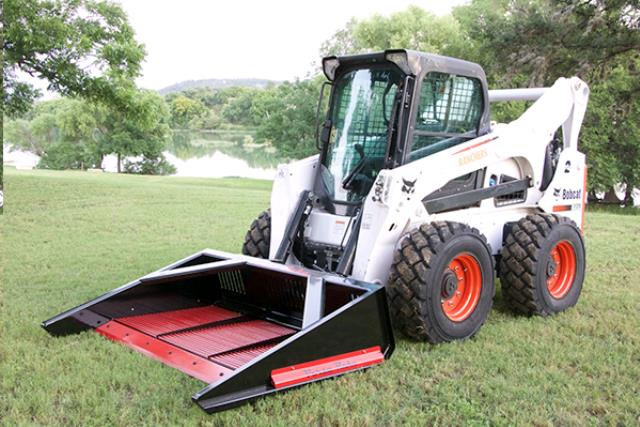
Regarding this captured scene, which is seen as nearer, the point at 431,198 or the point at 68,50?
the point at 431,198

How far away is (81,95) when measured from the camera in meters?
16.2

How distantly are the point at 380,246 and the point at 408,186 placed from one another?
1.49 ft

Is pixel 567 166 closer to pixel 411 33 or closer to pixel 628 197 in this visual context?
pixel 628 197

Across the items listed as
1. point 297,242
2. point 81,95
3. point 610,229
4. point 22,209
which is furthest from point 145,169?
point 297,242

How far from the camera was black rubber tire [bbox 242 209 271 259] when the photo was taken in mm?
5473

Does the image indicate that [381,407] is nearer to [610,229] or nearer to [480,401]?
[480,401]

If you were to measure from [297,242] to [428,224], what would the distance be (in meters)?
1.15

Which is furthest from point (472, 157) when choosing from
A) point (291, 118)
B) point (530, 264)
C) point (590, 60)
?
point (291, 118)

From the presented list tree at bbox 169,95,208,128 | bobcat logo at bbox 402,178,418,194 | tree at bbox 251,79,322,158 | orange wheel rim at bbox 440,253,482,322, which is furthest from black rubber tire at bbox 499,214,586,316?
tree at bbox 169,95,208,128

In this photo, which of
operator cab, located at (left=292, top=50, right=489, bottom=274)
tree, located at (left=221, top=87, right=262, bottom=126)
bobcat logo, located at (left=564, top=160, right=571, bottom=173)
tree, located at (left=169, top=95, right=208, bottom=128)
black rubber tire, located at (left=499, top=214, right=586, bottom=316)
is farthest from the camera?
tree, located at (left=169, top=95, right=208, bottom=128)

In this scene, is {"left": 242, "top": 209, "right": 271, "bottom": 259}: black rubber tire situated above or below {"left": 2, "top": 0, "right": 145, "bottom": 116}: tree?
below

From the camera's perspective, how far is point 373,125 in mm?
5039

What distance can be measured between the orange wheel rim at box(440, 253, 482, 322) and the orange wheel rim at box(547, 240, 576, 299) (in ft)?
3.55

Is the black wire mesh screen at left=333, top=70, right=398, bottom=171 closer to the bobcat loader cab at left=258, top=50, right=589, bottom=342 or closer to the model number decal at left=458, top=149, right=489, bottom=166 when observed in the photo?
the bobcat loader cab at left=258, top=50, right=589, bottom=342
